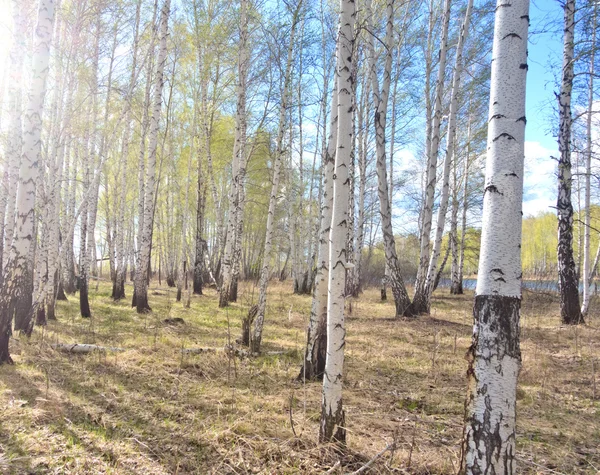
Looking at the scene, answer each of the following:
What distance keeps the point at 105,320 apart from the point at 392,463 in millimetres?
7016

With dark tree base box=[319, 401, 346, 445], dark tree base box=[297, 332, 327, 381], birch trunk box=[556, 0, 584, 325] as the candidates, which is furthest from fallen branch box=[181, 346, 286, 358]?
birch trunk box=[556, 0, 584, 325]

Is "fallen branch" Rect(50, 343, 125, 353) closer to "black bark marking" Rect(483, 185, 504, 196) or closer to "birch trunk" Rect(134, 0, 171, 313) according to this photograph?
"birch trunk" Rect(134, 0, 171, 313)

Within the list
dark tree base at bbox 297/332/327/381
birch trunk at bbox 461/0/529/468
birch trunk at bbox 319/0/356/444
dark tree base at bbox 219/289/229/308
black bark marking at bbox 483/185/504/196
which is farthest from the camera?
dark tree base at bbox 219/289/229/308

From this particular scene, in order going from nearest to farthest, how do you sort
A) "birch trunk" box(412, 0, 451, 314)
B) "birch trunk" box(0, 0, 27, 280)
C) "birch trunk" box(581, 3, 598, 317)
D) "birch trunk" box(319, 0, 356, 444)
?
"birch trunk" box(319, 0, 356, 444) < "birch trunk" box(0, 0, 27, 280) < "birch trunk" box(581, 3, 598, 317) < "birch trunk" box(412, 0, 451, 314)

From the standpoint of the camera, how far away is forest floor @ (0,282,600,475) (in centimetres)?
259

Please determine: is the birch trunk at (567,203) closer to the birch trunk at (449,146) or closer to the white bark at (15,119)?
the birch trunk at (449,146)

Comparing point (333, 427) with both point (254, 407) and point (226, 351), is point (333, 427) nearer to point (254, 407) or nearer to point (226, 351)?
point (254, 407)

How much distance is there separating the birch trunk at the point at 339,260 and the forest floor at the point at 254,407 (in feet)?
0.80

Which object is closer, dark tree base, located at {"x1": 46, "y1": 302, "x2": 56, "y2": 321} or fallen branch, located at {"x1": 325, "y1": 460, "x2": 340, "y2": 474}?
fallen branch, located at {"x1": 325, "y1": 460, "x2": 340, "y2": 474}

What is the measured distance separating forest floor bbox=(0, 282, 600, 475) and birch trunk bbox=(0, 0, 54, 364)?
87 cm

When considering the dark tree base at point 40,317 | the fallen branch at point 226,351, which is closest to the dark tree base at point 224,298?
the dark tree base at point 40,317

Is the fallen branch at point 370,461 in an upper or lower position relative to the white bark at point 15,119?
lower

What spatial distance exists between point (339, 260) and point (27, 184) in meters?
4.22

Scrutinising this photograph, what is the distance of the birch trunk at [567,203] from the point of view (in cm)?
759
